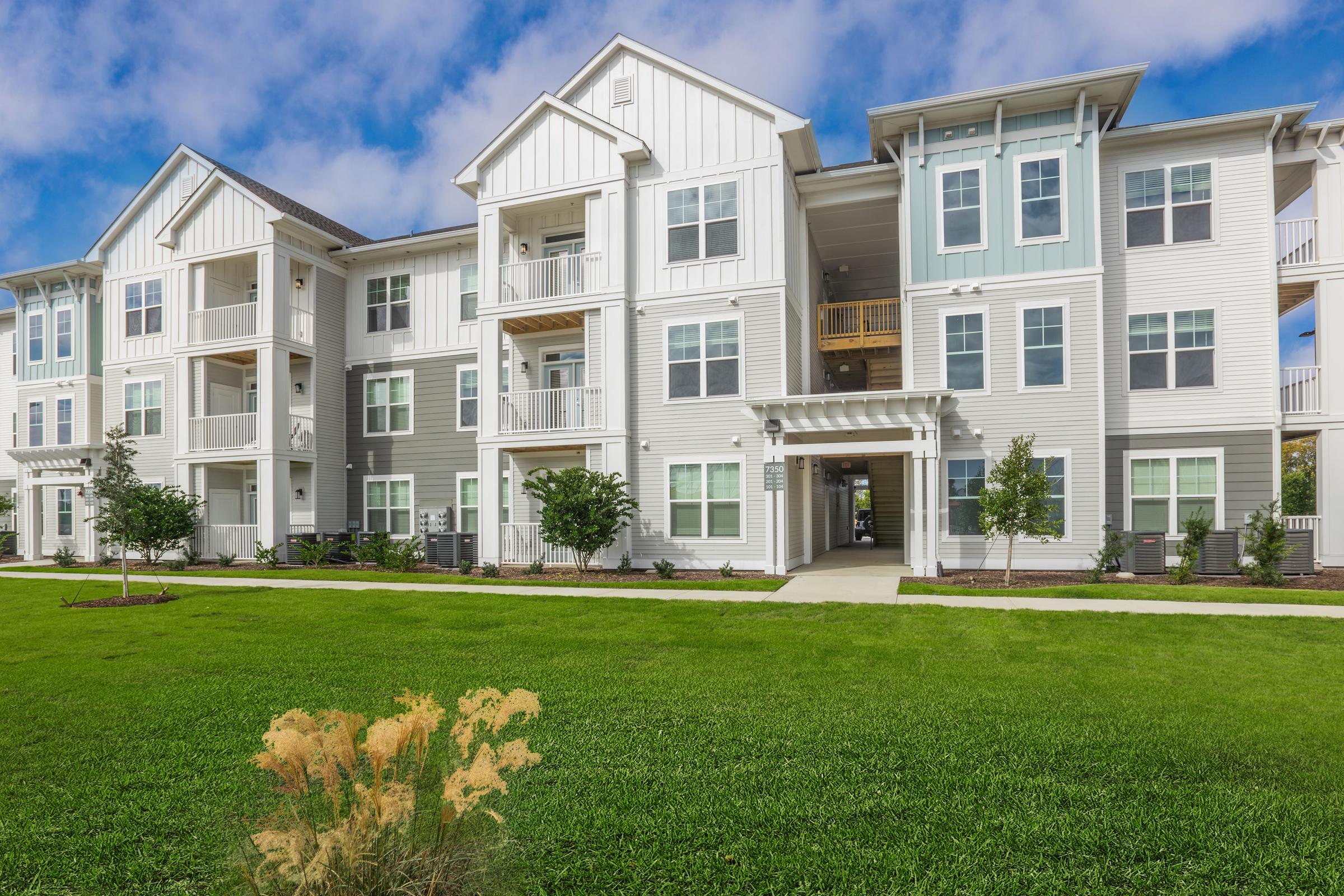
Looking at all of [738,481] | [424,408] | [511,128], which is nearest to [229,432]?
[424,408]

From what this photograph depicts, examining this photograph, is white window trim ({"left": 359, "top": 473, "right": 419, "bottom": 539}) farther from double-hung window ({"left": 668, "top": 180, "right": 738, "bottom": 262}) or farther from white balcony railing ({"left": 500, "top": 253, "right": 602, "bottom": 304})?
double-hung window ({"left": 668, "top": 180, "right": 738, "bottom": 262})

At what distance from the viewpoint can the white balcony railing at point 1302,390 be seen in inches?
576

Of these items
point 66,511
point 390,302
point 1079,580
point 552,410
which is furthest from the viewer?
point 66,511

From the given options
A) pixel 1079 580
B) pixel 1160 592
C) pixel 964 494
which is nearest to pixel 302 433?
pixel 964 494

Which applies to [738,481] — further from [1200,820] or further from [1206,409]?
[1200,820]

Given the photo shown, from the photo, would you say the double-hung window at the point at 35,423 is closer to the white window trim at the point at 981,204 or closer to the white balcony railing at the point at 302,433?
the white balcony railing at the point at 302,433

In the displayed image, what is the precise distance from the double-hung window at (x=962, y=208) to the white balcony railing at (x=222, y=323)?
1762 cm

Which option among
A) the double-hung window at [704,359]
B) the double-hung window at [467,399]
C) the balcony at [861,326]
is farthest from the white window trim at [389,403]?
the balcony at [861,326]

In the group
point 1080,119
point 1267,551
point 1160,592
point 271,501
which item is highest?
point 1080,119

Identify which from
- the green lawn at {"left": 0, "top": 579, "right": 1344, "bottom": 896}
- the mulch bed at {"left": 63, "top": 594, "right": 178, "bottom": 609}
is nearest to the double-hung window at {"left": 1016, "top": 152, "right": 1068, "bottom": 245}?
the green lawn at {"left": 0, "top": 579, "right": 1344, "bottom": 896}

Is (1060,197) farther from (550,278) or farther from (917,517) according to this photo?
(550,278)

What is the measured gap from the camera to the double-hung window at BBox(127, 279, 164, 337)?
2095cm

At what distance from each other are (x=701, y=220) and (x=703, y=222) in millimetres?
68

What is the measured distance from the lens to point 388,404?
20391 mm
